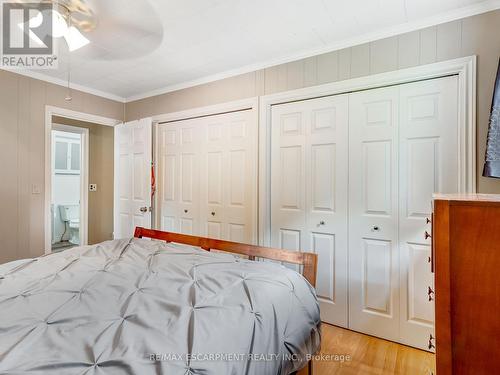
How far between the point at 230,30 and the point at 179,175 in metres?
1.78

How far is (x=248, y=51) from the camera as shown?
249cm

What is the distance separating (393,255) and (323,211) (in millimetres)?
641

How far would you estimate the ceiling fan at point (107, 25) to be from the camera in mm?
1717

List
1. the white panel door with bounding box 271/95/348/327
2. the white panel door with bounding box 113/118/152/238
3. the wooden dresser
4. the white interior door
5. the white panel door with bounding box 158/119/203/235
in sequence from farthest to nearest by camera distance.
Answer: the white panel door with bounding box 113/118/152/238
the white panel door with bounding box 158/119/203/235
the white interior door
the white panel door with bounding box 271/95/348/327
the wooden dresser

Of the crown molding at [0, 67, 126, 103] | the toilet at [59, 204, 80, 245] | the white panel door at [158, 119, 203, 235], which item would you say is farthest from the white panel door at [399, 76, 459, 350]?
the toilet at [59, 204, 80, 245]

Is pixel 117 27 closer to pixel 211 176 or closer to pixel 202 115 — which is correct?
pixel 202 115

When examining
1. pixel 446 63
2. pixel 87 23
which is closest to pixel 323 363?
pixel 446 63

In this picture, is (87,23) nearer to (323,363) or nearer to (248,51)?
(248,51)

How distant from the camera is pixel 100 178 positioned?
167 inches

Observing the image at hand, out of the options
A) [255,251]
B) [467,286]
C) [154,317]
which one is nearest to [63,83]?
[255,251]

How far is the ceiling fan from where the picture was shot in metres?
1.72

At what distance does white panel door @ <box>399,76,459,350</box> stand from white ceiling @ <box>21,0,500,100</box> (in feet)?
1.78

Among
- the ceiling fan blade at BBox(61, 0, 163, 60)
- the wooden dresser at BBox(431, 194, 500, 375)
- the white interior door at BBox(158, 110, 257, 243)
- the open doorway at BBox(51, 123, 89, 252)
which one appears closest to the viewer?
the wooden dresser at BBox(431, 194, 500, 375)

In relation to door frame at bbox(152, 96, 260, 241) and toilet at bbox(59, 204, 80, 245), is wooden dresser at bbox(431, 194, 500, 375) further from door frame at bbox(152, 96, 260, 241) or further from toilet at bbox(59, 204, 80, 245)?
toilet at bbox(59, 204, 80, 245)
